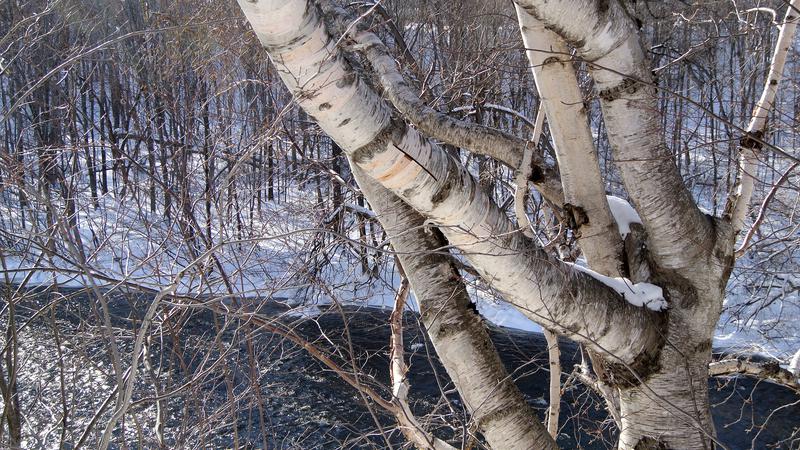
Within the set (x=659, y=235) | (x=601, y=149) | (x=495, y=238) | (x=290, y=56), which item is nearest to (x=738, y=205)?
(x=659, y=235)

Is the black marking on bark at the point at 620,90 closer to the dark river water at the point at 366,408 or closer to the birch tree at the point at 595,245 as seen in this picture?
the birch tree at the point at 595,245

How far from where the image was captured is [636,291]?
2.56 meters

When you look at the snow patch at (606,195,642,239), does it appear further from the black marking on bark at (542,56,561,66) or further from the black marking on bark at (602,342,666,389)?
the black marking on bark at (542,56,561,66)

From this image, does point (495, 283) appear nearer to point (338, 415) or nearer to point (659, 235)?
point (659, 235)

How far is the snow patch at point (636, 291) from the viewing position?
8.20ft

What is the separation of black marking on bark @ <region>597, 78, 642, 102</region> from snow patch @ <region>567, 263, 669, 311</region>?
64 centimetres

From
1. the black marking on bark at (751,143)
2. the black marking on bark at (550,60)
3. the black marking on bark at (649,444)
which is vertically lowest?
the black marking on bark at (649,444)

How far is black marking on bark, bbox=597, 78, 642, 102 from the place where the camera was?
2.43 metres

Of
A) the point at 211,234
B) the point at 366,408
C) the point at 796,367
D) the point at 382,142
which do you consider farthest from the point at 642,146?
the point at 366,408

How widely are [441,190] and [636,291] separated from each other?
1012 millimetres

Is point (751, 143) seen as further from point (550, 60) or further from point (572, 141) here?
point (550, 60)

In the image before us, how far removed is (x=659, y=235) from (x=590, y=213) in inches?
11.7

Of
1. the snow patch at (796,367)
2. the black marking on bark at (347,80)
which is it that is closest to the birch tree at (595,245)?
the black marking on bark at (347,80)

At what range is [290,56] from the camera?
172cm
